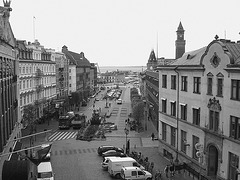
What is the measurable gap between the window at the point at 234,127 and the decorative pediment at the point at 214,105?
1884 mm

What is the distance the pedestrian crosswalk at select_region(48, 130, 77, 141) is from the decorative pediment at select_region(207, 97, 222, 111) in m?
28.3

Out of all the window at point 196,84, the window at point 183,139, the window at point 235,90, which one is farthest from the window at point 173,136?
the window at point 235,90

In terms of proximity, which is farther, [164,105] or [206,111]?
[164,105]

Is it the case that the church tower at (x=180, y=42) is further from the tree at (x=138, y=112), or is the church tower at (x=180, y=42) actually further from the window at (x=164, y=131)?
the window at (x=164, y=131)

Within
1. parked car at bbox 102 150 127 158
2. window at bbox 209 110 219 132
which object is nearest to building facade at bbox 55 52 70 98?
parked car at bbox 102 150 127 158

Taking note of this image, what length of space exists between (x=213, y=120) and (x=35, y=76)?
45034mm

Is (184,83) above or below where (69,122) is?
above

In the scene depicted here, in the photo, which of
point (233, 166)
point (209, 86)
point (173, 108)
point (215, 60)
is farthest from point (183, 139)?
point (215, 60)

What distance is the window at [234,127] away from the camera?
86.3 feet

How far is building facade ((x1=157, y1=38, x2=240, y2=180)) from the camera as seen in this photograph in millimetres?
27156

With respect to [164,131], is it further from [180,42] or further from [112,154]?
[180,42]

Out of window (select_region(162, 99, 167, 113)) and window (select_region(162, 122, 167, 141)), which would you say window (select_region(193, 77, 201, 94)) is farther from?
window (select_region(162, 122, 167, 141))

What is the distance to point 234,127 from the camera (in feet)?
88.0

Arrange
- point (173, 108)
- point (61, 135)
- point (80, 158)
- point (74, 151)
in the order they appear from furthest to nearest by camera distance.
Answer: point (61, 135), point (74, 151), point (80, 158), point (173, 108)
